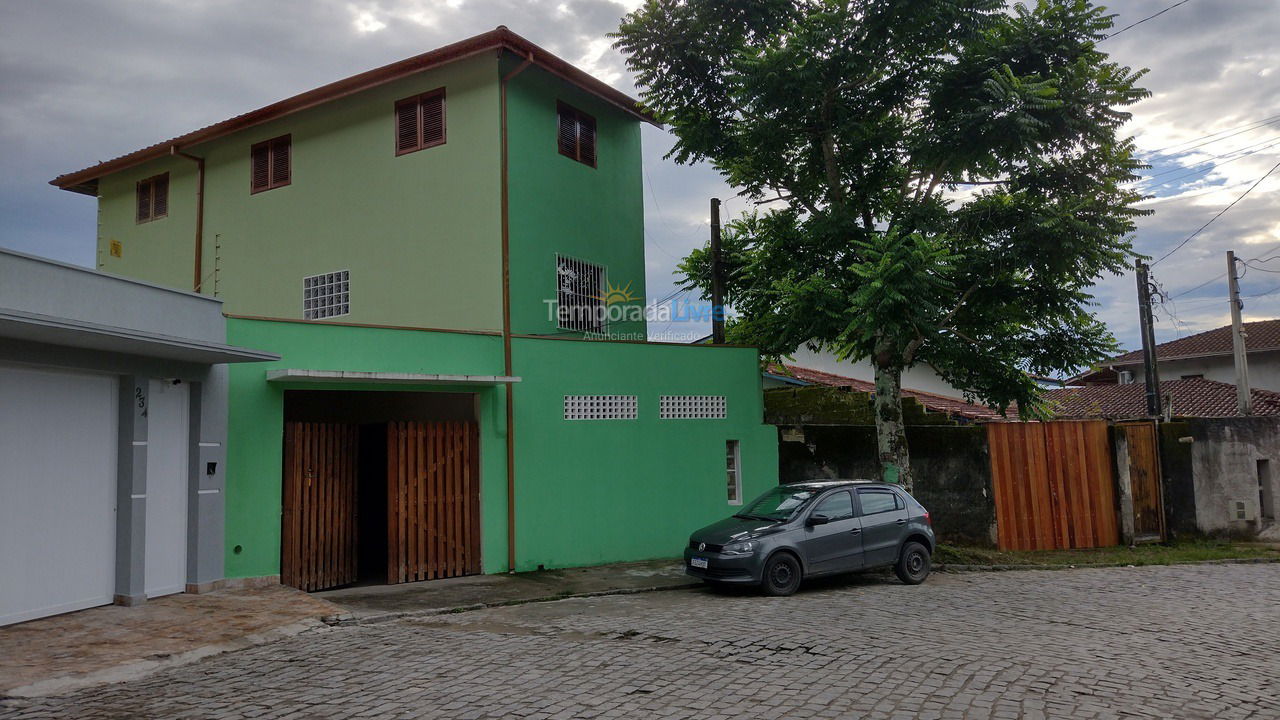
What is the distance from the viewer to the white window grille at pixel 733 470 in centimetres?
1545

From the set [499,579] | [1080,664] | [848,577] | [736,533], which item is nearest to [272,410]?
[499,579]

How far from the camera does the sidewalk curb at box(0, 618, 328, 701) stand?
6410 mm

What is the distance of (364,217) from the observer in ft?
52.5

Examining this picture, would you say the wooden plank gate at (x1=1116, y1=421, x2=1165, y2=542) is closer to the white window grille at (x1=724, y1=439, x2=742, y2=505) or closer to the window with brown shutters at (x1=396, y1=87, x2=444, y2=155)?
the white window grille at (x1=724, y1=439, x2=742, y2=505)

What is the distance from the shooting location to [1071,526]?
51.9 ft

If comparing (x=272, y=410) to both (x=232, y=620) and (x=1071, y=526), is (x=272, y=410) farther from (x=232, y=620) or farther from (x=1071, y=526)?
(x=1071, y=526)

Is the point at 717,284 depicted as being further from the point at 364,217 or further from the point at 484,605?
the point at 484,605

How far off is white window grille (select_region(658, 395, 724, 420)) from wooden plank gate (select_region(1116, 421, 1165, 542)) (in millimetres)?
8056

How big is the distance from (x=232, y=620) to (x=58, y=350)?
3.48m

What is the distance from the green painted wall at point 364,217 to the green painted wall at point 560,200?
514 millimetres

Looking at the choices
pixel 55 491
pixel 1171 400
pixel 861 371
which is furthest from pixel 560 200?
pixel 1171 400

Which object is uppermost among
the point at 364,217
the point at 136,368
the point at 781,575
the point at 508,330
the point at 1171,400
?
the point at 364,217

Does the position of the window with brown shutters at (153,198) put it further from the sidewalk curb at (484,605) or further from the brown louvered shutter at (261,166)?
the sidewalk curb at (484,605)

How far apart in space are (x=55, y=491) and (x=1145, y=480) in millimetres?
18248
